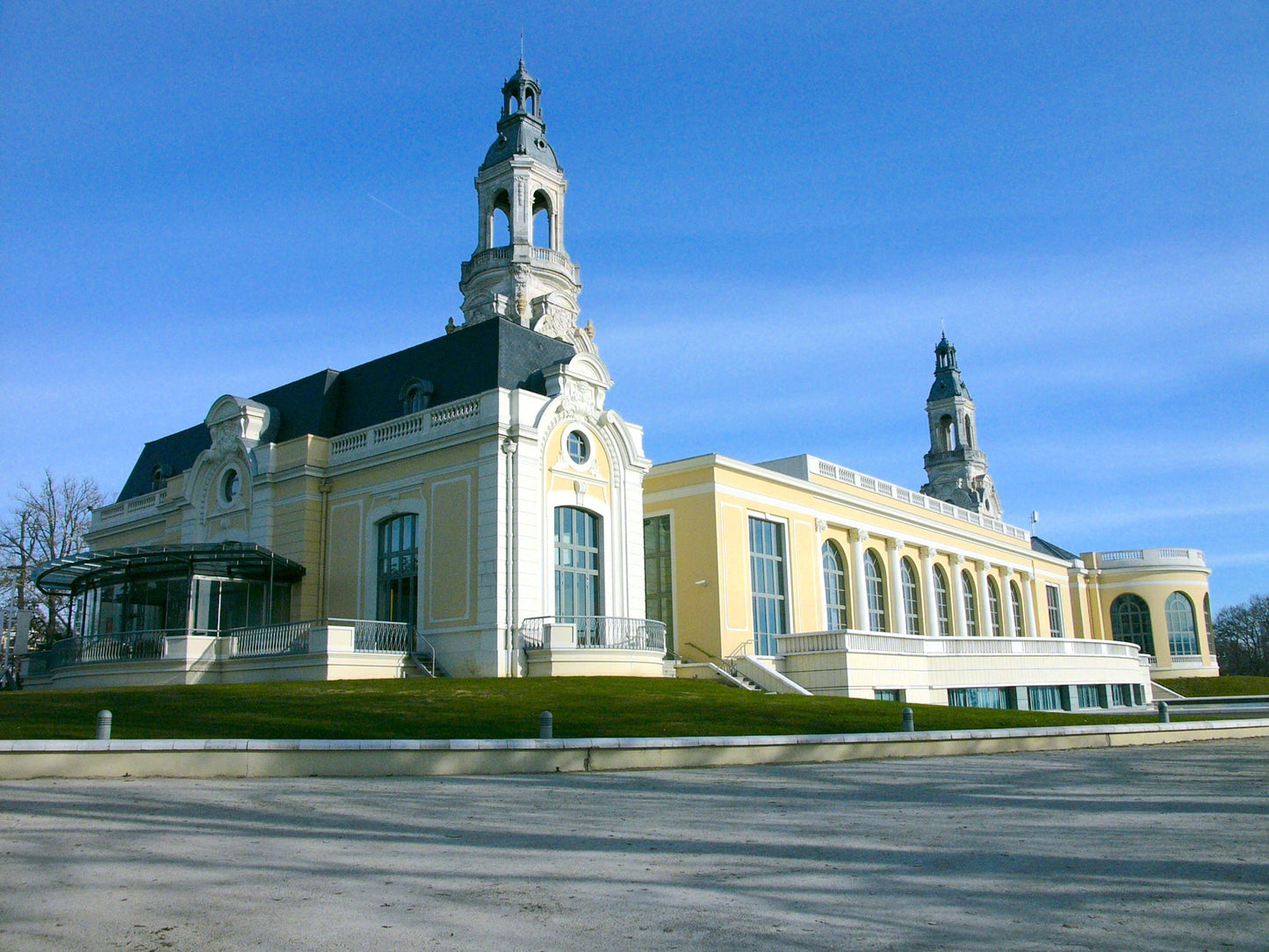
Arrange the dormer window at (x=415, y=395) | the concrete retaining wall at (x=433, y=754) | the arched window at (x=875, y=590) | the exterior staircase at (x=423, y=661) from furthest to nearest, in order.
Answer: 1. the arched window at (x=875, y=590)
2. the dormer window at (x=415, y=395)
3. the exterior staircase at (x=423, y=661)
4. the concrete retaining wall at (x=433, y=754)

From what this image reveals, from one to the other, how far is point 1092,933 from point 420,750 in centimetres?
1010

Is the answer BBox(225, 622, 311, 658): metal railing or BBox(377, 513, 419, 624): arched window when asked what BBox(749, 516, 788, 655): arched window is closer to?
BBox(377, 513, 419, 624): arched window

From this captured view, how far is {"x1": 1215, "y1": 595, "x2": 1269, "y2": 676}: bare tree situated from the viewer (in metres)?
113

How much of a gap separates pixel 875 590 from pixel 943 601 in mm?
7756

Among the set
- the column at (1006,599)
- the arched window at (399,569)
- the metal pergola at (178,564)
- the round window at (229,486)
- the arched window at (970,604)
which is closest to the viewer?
the metal pergola at (178,564)

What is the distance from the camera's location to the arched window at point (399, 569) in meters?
30.9

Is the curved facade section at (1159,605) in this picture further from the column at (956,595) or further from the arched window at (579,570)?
the arched window at (579,570)

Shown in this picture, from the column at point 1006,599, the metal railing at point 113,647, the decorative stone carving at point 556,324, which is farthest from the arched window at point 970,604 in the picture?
the metal railing at point 113,647

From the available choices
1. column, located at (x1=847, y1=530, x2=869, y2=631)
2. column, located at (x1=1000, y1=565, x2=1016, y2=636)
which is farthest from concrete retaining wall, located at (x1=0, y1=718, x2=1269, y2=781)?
column, located at (x1=1000, y1=565, x2=1016, y2=636)

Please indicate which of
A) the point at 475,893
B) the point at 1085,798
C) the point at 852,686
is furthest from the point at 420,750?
the point at 852,686

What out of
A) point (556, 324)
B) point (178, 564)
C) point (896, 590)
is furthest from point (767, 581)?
point (178, 564)

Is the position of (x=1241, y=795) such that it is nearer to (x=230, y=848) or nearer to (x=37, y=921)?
(x=230, y=848)

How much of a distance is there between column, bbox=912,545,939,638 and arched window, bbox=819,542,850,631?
23.6 feet

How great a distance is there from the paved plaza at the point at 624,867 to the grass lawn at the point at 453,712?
433 cm
